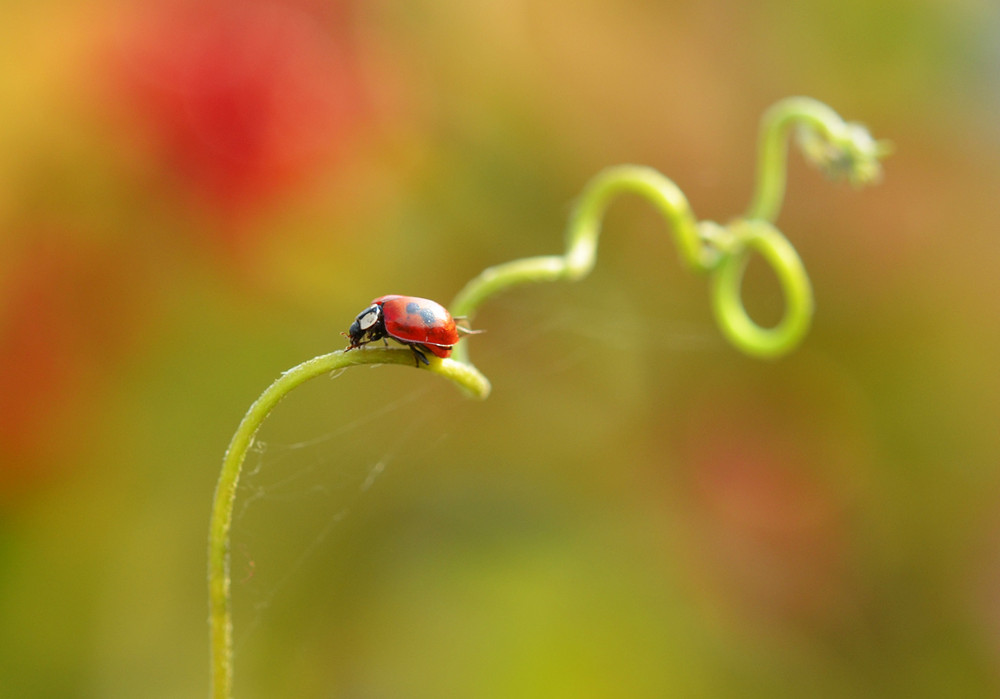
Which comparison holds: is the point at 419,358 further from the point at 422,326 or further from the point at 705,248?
the point at 705,248

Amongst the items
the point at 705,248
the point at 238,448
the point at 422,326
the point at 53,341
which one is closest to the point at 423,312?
the point at 422,326

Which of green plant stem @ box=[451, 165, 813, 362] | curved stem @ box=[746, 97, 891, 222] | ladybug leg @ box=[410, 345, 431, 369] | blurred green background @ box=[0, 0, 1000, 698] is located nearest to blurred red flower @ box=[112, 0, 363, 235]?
blurred green background @ box=[0, 0, 1000, 698]

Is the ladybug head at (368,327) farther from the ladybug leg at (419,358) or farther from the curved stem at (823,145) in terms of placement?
the curved stem at (823,145)

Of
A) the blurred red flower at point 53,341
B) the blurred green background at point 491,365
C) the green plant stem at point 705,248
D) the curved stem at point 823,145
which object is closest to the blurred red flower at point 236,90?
the blurred green background at point 491,365

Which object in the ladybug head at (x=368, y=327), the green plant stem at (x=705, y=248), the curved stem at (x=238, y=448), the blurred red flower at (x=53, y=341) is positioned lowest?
the curved stem at (x=238, y=448)

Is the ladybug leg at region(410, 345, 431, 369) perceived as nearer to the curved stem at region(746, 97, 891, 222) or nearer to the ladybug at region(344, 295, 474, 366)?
the ladybug at region(344, 295, 474, 366)

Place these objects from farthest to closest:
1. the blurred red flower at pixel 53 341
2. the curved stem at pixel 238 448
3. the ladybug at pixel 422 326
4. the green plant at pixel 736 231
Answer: the blurred red flower at pixel 53 341
the green plant at pixel 736 231
the ladybug at pixel 422 326
the curved stem at pixel 238 448
